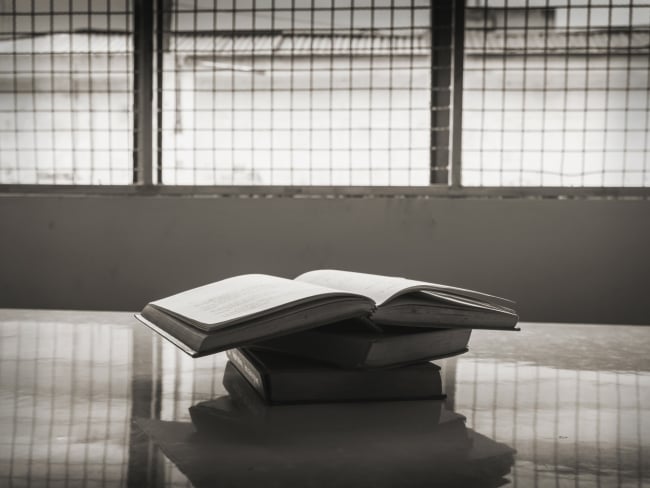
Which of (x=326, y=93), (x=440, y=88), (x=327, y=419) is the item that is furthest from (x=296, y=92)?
(x=327, y=419)

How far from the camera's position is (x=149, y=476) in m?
0.43

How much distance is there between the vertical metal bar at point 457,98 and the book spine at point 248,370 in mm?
2583

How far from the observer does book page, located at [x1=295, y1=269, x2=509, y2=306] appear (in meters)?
0.65

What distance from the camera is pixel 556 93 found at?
3.28 meters

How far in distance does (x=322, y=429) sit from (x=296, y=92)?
297 centimetres

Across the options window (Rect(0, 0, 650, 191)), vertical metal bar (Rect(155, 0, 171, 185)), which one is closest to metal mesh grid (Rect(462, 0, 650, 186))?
window (Rect(0, 0, 650, 191))

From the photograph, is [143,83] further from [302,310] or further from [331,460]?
[331,460]

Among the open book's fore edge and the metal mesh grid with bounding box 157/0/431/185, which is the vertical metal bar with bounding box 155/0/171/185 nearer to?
the metal mesh grid with bounding box 157/0/431/185

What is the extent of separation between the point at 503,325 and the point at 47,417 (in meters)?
0.41

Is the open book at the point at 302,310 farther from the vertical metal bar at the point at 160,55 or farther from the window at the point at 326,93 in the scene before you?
the vertical metal bar at the point at 160,55

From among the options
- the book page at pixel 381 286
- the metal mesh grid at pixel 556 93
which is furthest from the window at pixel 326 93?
the book page at pixel 381 286

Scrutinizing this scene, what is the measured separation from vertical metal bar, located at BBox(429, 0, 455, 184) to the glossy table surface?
2.51m

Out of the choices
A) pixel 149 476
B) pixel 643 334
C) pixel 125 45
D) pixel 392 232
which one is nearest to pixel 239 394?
pixel 149 476

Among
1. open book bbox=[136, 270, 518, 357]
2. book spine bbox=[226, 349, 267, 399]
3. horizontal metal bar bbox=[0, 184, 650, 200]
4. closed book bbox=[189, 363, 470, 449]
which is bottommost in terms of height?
closed book bbox=[189, 363, 470, 449]
